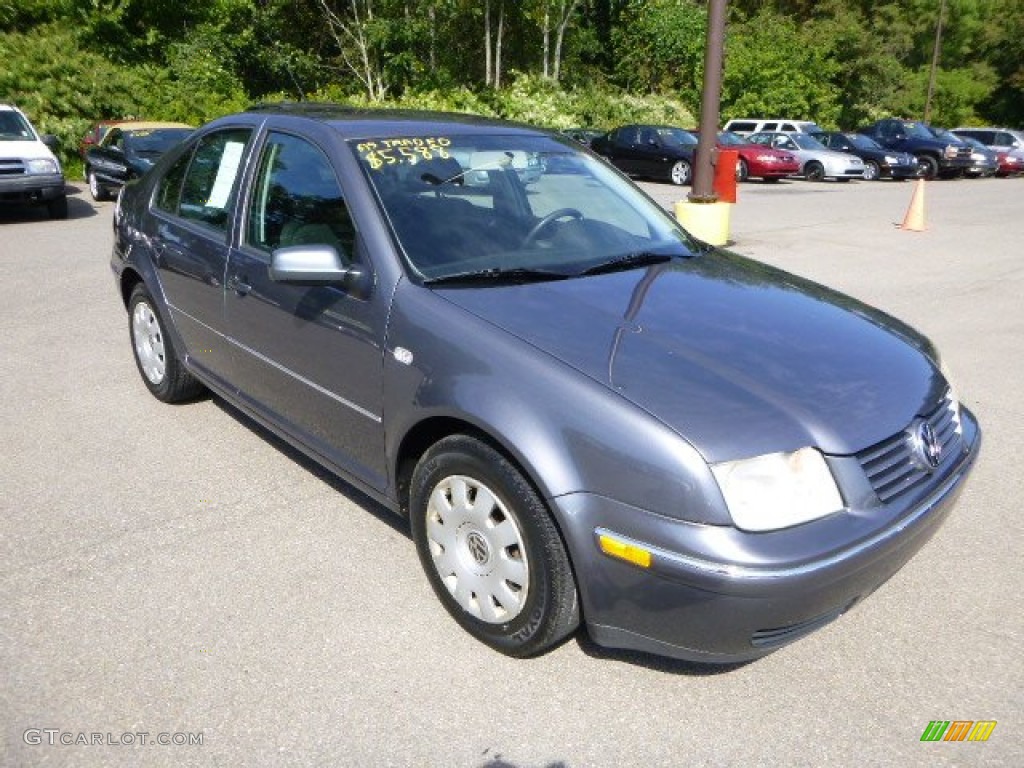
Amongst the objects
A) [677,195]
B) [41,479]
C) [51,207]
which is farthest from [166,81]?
[41,479]

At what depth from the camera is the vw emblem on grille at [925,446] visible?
8.41 ft

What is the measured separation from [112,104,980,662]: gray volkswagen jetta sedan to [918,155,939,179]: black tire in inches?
1034

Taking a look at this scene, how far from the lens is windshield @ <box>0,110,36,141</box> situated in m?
12.4

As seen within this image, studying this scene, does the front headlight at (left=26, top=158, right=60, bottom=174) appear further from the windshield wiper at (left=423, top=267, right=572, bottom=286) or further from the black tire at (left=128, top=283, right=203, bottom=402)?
the windshield wiper at (left=423, top=267, right=572, bottom=286)

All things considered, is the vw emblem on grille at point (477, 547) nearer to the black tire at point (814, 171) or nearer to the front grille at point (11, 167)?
the front grille at point (11, 167)

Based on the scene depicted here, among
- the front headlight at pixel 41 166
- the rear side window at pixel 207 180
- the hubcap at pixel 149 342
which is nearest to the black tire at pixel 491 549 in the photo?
the rear side window at pixel 207 180

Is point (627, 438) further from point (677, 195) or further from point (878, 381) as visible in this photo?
point (677, 195)

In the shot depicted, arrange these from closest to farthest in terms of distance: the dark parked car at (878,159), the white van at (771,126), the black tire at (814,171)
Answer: the black tire at (814,171) < the dark parked car at (878,159) < the white van at (771,126)

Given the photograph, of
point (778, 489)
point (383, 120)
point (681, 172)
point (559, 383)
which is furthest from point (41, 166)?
point (681, 172)

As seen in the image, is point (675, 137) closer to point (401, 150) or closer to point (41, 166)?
point (41, 166)

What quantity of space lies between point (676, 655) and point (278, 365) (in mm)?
2031

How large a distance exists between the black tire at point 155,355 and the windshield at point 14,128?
9.38 m

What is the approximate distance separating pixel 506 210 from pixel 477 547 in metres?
1.41

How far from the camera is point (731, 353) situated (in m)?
2.64
